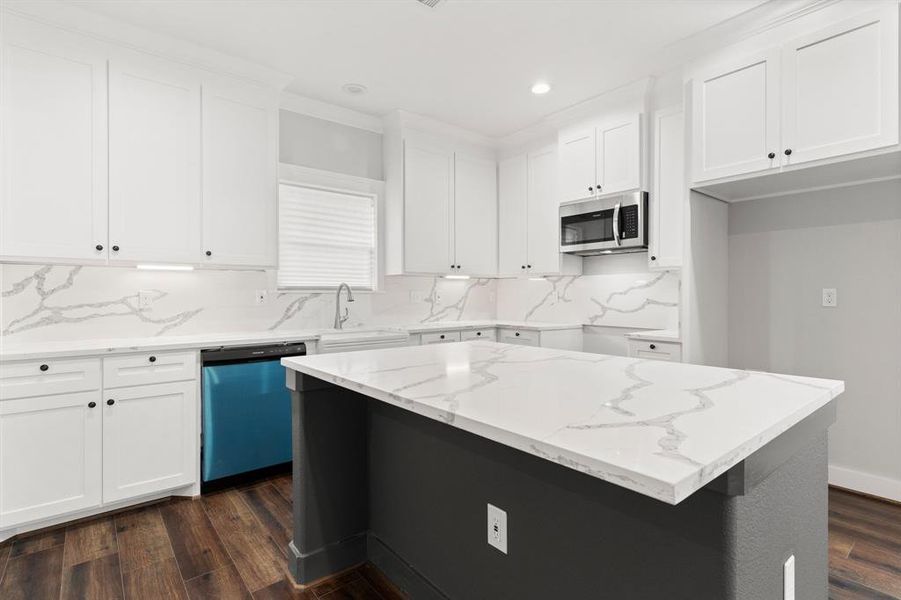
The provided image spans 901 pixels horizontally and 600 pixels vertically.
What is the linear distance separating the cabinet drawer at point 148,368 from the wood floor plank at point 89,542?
741mm

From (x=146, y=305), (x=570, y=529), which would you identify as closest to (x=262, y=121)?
(x=146, y=305)

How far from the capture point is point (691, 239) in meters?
2.98

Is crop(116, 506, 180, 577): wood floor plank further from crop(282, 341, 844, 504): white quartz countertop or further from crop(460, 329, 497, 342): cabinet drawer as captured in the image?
crop(460, 329, 497, 342): cabinet drawer

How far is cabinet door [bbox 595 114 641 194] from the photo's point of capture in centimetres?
361

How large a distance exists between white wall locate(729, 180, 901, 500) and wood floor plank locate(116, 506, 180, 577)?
12.2ft

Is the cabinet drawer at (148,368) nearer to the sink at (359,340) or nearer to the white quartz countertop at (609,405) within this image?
the sink at (359,340)

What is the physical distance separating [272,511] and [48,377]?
136 cm

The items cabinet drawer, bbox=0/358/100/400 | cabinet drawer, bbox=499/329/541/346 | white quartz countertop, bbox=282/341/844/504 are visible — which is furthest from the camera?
cabinet drawer, bbox=499/329/541/346

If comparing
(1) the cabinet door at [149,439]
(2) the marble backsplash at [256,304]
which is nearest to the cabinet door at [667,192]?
(2) the marble backsplash at [256,304]

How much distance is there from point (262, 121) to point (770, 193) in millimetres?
3575

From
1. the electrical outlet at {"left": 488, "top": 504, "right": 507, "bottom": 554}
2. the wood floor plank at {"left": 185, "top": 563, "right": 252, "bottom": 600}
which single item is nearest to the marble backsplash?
the wood floor plank at {"left": 185, "top": 563, "right": 252, "bottom": 600}

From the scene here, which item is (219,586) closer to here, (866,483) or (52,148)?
(52,148)

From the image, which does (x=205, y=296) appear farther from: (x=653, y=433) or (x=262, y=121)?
(x=653, y=433)

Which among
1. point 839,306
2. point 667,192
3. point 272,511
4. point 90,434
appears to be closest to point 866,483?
point 839,306
